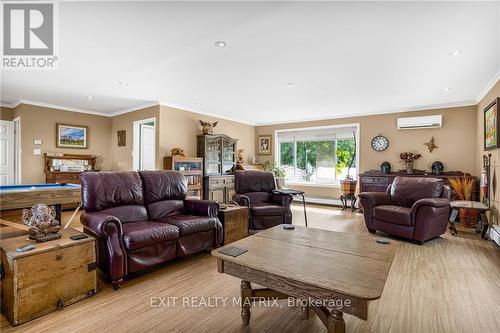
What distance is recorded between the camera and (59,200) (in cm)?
300

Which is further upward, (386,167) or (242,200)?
(386,167)

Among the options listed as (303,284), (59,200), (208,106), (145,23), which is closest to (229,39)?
(145,23)

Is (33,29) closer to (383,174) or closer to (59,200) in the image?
(59,200)

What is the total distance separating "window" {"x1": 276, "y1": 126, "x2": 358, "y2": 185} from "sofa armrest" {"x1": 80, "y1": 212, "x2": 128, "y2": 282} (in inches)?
220

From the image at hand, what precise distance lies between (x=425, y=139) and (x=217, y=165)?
15.2 ft

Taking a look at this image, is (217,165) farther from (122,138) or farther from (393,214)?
(393,214)

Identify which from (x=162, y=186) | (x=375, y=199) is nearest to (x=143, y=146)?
(x=162, y=186)

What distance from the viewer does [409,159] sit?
535cm

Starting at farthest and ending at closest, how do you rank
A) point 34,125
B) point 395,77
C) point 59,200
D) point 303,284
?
point 34,125 < point 395,77 < point 59,200 < point 303,284

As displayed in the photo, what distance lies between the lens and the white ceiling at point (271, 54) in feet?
6.78

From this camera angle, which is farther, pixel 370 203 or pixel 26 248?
pixel 370 203

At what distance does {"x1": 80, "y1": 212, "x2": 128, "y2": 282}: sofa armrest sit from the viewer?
2131 mm

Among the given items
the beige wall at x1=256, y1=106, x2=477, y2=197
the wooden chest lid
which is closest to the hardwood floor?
the wooden chest lid

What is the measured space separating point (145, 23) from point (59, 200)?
2.30 meters
